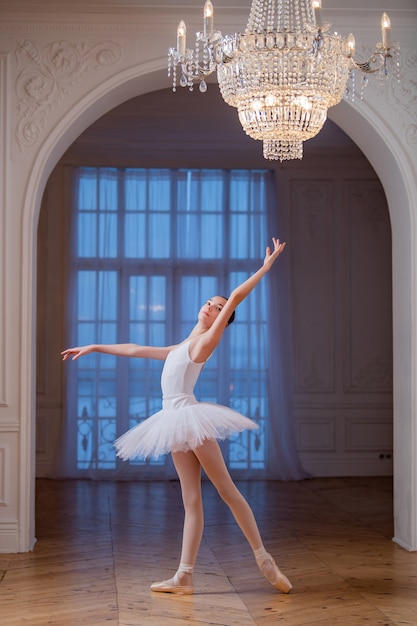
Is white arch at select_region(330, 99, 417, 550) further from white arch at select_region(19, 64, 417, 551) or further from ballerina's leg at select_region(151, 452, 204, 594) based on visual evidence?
ballerina's leg at select_region(151, 452, 204, 594)

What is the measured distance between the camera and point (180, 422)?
426cm

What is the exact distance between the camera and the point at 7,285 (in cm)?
555

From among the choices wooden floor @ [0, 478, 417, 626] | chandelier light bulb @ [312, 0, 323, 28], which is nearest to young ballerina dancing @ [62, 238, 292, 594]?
wooden floor @ [0, 478, 417, 626]

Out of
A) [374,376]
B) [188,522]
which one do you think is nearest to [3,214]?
[188,522]

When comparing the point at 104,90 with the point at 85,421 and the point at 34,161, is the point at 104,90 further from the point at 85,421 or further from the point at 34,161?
the point at 85,421

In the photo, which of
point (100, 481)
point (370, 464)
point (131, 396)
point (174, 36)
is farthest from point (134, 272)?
point (174, 36)

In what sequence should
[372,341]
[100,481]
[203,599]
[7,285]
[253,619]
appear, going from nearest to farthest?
[253,619]
[203,599]
[7,285]
[100,481]
[372,341]

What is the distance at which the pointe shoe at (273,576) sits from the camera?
14.3ft

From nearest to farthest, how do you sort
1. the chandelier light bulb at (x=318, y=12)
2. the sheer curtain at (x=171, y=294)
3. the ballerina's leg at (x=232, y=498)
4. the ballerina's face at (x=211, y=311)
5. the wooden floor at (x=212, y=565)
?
1. the chandelier light bulb at (x=318, y=12)
2. the wooden floor at (x=212, y=565)
3. the ballerina's leg at (x=232, y=498)
4. the ballerina's face at (x=211, y=311)
5. the sheer curtain at (x=171, y=294)

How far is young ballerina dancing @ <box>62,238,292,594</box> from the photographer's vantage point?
4.26 meters

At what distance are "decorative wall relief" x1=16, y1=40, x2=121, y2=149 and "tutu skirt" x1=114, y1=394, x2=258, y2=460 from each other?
7.18ft

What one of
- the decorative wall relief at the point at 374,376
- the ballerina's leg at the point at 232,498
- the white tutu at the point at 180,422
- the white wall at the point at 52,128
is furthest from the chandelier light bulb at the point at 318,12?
the decorative wall relief at the point at 374,376

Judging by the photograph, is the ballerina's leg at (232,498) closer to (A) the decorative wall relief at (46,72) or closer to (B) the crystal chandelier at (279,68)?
(B) the crystal chandelier at (279,68)

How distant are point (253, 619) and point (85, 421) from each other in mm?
5200
